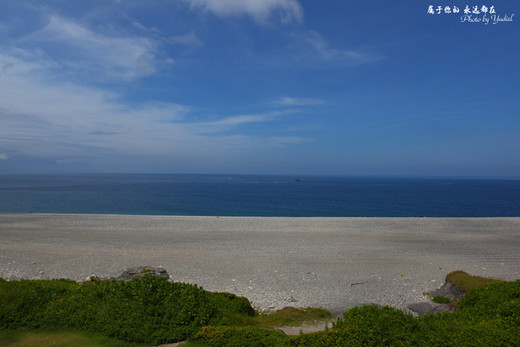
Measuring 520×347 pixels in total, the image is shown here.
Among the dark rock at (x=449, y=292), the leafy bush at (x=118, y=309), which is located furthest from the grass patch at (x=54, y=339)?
the dark rock at (x=449, y=292)

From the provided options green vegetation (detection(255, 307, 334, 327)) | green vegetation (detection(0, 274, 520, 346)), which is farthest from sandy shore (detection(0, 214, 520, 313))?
green vegetation (detection(0, 274, 520, 346))

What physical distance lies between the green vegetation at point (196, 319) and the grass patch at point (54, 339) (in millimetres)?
31

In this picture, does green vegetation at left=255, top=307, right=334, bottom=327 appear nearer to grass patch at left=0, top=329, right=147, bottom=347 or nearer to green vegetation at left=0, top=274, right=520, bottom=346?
green vegetation at left=0, top=274, right=520, bottom=346

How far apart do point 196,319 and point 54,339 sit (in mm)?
2562

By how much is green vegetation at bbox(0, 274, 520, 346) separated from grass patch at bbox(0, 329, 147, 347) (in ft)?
0.10

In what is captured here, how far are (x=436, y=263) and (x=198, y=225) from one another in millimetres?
20602

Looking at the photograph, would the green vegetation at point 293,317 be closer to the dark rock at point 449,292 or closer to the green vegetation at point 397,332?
the green vegetation at point 397,332

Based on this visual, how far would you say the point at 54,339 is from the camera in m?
5.58

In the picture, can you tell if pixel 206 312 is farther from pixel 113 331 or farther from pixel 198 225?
pixel 198 225

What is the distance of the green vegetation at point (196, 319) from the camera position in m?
4.85

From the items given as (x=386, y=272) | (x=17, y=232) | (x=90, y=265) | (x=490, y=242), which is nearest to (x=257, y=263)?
(x=386, y=272)

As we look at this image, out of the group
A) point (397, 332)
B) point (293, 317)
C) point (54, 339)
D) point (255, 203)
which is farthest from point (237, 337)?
point (255, 203)

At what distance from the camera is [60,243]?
21484mm

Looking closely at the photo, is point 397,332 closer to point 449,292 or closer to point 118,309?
point 118,309
